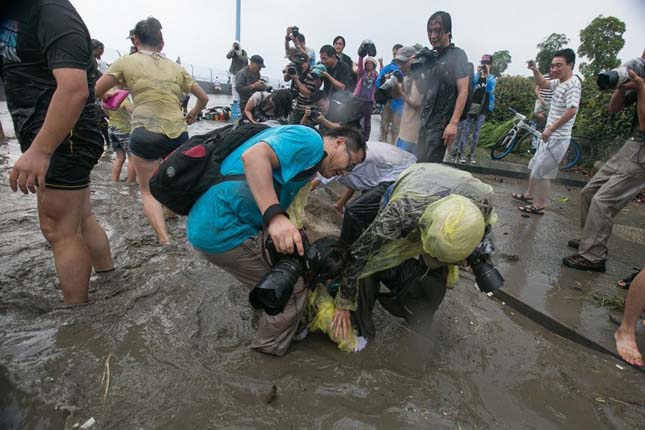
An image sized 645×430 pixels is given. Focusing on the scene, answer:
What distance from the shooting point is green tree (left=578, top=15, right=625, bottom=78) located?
46.9 ft

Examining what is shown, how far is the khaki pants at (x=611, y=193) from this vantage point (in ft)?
10.0

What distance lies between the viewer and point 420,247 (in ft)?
6.81

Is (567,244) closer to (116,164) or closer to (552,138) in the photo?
(552,138)

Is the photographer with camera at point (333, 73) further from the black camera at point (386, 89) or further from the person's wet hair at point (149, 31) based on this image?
the person's wet hair at point (149, 31)

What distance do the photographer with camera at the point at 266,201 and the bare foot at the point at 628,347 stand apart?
191cm

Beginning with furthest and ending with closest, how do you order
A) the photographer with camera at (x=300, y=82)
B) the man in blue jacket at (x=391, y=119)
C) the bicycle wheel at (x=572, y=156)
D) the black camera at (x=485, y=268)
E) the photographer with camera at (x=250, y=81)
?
1. the bicycle wheel at (x=572, y=156)
2. the photographer with camera at (x=250, y=81)
3. the man in blue jacket at (x=391, y=119)
4. the photographer with camera at (x=300, y=82)
5. the black camera at (x=485, y=268)

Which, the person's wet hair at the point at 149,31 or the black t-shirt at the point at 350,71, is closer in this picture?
the person's wet hair at the point at 149,31

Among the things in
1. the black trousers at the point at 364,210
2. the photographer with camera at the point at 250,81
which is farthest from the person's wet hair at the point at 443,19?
the photographer with camera at the point at 250,81

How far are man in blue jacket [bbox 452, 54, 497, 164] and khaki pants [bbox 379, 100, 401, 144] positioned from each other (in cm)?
146

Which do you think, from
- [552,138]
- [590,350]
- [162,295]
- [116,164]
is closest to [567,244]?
[552,138]

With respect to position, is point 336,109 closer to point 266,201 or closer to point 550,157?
point 550,157

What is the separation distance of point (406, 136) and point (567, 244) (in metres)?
2.04

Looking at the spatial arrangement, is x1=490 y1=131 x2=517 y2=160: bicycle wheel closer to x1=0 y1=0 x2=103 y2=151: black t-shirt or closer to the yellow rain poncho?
the yellow rain poncho

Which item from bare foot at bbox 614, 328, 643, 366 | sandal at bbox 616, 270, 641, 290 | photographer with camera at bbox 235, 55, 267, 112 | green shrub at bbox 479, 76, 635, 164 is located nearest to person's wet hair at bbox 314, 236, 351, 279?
bare foot at bbox 614, 328, 643, 366
